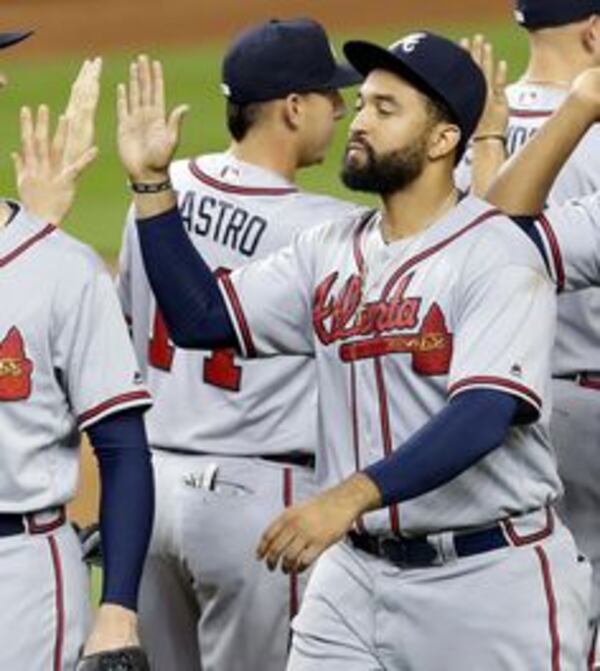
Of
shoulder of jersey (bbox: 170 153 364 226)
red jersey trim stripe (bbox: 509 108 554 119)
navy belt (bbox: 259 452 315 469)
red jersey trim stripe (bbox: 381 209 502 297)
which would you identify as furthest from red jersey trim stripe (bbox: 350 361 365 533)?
red jersey trim stripe (bbox: 509 108 554 119)

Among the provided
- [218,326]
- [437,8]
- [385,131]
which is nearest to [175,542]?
[218,326]

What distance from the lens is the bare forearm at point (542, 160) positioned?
5902mm

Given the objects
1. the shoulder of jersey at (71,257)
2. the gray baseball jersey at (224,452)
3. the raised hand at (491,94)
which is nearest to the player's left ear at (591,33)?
the raised hand at (491,94)

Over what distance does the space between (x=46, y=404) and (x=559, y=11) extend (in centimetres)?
258

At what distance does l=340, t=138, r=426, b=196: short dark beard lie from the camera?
5.67 m

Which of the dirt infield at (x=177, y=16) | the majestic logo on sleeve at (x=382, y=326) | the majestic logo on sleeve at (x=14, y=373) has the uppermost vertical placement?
the majestic logo on sleeve at (x=14, y=373)

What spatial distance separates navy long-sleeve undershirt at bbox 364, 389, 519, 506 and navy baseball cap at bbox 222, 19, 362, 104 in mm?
1769

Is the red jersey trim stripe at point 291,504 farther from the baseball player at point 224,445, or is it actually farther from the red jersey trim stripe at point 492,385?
the red jersey trim stripe at point 492,385

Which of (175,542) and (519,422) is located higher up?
(519,422)

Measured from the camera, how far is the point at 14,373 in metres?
5.09

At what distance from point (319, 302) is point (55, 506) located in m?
0.88

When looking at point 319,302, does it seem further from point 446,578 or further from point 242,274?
point 446,578

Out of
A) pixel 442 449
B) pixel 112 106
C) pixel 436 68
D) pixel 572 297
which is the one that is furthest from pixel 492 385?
pixel 112 106

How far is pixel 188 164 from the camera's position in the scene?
689 centimetres
